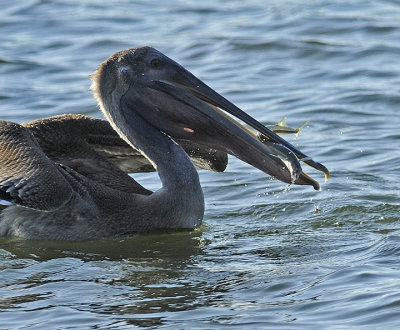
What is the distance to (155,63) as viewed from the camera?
298 inches

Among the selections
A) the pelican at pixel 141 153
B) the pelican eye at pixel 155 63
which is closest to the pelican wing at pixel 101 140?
the pelican at pixel 141 153

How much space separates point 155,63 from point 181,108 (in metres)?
0.41

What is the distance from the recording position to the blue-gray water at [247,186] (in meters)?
5.91

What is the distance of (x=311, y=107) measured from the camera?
37.0 ft

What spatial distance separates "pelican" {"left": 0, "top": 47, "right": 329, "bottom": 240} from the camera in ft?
23.4

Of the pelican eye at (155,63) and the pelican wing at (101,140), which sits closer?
the pelican eye at (155,63)

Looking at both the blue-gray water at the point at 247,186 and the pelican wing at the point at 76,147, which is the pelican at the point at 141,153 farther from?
the blue-gray water at the point at 247,186

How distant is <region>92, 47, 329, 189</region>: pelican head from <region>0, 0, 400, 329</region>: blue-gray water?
25.7 inches

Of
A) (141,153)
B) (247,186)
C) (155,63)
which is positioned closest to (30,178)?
(141,153)

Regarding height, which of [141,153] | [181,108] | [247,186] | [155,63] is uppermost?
[155,63]

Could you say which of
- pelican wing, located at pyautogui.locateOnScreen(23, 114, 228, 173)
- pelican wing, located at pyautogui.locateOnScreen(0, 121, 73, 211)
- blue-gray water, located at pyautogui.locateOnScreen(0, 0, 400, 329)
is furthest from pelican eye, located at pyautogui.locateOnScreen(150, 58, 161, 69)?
blue-gray water, located at pyautogui.locateOnScreen(0, 0, 400, 329)

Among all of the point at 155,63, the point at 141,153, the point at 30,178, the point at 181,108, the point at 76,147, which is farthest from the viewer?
the point at 76,147

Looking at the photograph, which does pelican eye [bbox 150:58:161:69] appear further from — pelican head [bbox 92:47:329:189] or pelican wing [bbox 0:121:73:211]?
pelican wing [bbox 0:121:73:211]

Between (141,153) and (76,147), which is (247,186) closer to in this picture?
(141,153)
